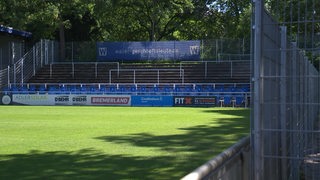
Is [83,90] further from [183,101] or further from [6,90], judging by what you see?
[183,101]

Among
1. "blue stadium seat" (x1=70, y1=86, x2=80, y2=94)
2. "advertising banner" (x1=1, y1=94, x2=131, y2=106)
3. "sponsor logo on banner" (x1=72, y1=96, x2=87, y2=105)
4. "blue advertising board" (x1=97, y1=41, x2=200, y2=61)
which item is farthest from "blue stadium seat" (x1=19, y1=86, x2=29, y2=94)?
"blue advertising board" (x1=97, y1=41, x2=200, y2=61)

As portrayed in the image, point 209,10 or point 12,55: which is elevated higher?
point 209,10

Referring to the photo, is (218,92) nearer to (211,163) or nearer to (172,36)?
(172,36)

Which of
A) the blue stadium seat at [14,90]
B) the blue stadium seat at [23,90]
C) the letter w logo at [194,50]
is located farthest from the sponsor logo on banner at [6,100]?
the letter w logo at [194,50]

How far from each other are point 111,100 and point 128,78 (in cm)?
695

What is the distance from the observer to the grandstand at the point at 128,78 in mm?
39253

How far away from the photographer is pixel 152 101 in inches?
1505

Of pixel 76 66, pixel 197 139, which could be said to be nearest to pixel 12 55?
pixel 76 66

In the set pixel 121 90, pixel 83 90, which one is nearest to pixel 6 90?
pixel 83 90

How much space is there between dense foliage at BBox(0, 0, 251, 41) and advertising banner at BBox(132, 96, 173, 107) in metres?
15.2

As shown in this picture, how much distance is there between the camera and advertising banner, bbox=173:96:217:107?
37.0 metres

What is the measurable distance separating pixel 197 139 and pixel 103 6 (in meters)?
39.1

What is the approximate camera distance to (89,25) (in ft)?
198

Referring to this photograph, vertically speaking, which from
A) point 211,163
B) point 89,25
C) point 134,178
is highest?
point 89,25
